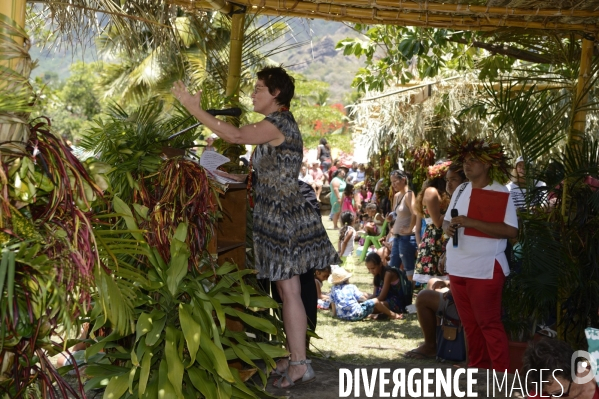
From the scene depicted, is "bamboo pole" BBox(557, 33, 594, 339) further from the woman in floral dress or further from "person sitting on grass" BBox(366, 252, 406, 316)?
"person sitting on grass" BBox(366, 252, 406, 316)

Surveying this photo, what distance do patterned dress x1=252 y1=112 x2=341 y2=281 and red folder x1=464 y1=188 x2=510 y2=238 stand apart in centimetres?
153

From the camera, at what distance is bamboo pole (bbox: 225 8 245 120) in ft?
20.8

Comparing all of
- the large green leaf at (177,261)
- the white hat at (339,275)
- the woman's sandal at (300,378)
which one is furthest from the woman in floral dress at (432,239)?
the large green leaf at (177,261)

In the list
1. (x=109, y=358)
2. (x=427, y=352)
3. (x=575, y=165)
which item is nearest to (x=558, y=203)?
(x=575, y=165)

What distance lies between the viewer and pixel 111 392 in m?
3.85

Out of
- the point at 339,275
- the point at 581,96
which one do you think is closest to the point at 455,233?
the point at 581,96

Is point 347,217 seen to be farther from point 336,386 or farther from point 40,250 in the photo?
point 40,250

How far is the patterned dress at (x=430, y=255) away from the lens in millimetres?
8570

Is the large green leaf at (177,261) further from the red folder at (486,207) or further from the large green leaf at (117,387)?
the red folder at (486,207)

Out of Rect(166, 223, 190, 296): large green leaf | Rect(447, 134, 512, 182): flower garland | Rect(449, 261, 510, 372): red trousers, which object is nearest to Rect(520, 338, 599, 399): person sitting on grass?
Rect(166, 223, 190, 296): large green leaf

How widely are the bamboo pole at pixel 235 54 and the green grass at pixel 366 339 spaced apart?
7.70 ft

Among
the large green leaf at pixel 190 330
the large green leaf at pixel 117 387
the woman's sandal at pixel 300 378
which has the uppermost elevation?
the large green leaf at pixel 190 330

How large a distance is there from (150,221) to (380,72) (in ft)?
20.9

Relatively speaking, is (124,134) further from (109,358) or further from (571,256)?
(571,256)
